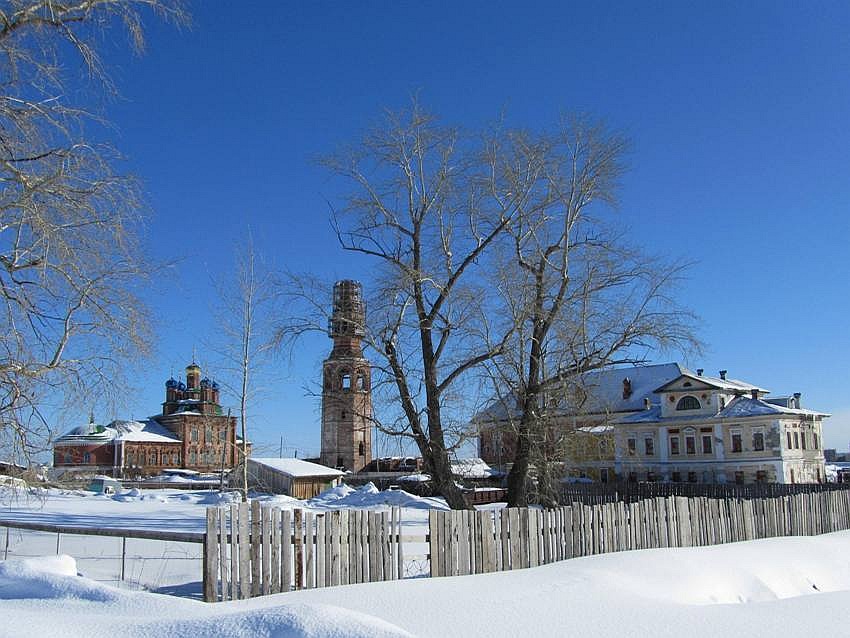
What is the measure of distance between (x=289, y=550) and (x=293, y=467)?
33840 millimetres

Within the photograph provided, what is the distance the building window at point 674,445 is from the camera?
5834 cm

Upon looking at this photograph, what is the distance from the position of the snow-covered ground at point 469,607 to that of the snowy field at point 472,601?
0.02 m

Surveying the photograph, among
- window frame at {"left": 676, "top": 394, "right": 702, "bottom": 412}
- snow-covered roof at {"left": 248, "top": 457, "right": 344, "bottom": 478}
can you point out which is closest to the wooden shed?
snow-covered roof at {"left": 248, "top": 457, "right": 344, "bottom": 478}

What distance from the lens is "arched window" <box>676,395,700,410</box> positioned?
57.6 m

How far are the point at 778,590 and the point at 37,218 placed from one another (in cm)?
1294

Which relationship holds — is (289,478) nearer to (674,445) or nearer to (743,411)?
(674,445)

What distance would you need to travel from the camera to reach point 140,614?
7402 mm

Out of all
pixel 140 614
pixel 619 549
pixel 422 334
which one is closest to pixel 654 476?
pixel 422 334

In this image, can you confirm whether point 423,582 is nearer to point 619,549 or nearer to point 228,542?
point 228,542

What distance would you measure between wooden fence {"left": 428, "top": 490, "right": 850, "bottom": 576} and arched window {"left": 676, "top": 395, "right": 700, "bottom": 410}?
38.5 metres

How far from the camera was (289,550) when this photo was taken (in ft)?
31.9

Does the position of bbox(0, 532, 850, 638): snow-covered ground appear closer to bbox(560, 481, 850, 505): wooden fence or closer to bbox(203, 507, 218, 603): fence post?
bbox(203, 507, 218, 603): fence post

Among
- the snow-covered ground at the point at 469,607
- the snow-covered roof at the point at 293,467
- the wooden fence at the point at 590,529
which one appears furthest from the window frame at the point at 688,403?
the snow-covered ground at the point at 469,607

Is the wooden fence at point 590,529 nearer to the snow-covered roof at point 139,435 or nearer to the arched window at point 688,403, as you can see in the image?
the arched window at point 688,403
